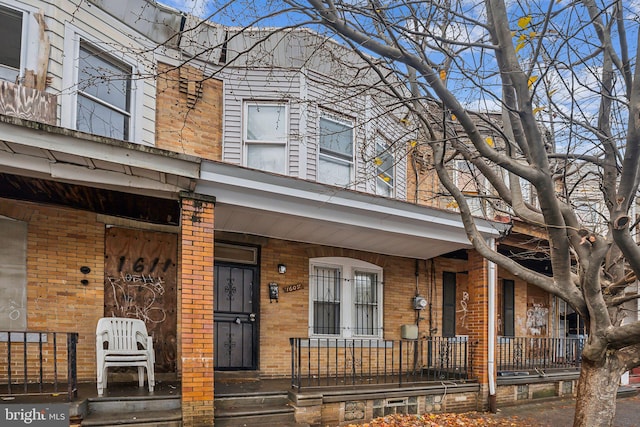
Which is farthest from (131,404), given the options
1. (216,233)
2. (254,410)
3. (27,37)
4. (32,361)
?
(27,37)

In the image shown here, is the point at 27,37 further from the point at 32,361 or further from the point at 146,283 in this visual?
the point at 32,361

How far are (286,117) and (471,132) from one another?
4.82m

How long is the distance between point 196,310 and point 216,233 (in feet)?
8.21

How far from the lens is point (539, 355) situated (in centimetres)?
1059

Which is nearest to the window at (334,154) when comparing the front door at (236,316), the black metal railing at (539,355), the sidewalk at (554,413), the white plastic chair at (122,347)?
the front door at (236,316)

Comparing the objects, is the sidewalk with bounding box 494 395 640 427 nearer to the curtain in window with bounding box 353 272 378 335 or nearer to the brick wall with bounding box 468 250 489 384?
the brick wall with bounding box 468 250 489 384

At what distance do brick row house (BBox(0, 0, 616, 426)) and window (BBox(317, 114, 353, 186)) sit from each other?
0.03m

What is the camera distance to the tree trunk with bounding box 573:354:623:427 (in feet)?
18.0

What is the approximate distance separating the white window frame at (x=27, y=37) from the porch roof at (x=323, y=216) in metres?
3.28

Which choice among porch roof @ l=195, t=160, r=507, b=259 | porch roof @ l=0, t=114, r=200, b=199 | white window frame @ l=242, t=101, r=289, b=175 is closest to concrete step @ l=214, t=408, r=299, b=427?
porch roof @ l=195, t=160, r=507, b=259

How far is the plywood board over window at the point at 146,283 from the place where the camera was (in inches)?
286

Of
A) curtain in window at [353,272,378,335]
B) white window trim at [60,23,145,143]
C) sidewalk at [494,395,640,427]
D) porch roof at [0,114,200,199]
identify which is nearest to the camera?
porch roof at [0,114,200,199]

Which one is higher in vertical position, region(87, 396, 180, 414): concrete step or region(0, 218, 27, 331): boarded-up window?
region(0, 218, 27, 331): boarded-up window

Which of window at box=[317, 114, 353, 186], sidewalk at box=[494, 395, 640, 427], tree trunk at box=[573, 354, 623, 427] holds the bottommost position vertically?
sidewalk at box=[494, 395, 640, 427]
